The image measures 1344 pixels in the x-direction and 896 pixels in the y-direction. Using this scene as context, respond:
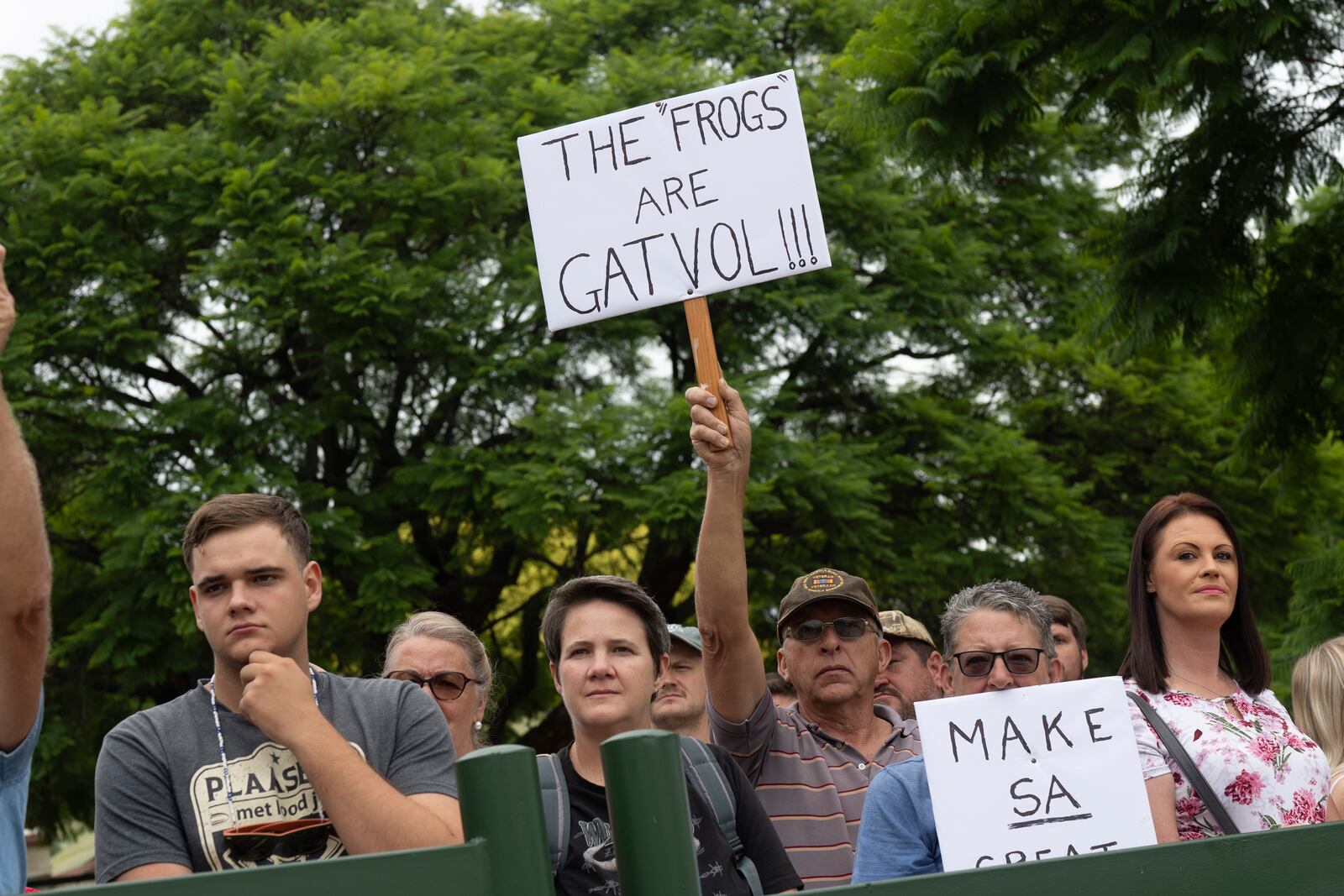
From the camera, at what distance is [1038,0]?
680cm

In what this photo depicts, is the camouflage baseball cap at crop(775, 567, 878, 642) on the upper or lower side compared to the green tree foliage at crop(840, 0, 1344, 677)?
lower

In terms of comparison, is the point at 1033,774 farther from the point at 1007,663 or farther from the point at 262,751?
the point at 262,751

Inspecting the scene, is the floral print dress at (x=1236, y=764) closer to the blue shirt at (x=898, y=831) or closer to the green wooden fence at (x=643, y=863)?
the blue shirt at (x=898, y=831)

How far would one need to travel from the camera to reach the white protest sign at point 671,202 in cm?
344

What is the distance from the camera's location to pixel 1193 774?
10.1 feet

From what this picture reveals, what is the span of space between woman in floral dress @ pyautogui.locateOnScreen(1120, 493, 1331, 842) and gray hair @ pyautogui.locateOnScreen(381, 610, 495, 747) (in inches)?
64.3

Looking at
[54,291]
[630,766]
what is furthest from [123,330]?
[630,766]

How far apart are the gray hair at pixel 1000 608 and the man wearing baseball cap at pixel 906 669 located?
1242mm

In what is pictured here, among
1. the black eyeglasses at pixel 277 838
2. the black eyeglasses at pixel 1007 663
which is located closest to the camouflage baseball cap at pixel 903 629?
the black eyeglasses at pixel 1007 663

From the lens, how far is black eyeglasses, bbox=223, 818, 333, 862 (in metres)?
2.31

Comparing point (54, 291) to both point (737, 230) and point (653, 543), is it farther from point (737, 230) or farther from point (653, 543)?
point (737, 230)

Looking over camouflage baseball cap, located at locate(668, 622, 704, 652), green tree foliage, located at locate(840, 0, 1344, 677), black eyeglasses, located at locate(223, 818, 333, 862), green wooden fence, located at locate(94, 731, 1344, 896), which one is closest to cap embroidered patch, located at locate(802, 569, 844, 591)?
camouflage baseball cap, located at locate(668, 622, 704, 652)

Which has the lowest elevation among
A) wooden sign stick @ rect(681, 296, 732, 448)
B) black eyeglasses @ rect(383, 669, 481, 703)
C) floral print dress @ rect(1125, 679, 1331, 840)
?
floral print dress @ rect(1125, 679, 1331, 840)

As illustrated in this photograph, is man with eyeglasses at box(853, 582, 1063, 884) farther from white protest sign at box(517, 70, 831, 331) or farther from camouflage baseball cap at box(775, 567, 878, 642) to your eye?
white protest sign at box(517, 70, 831, 331)
